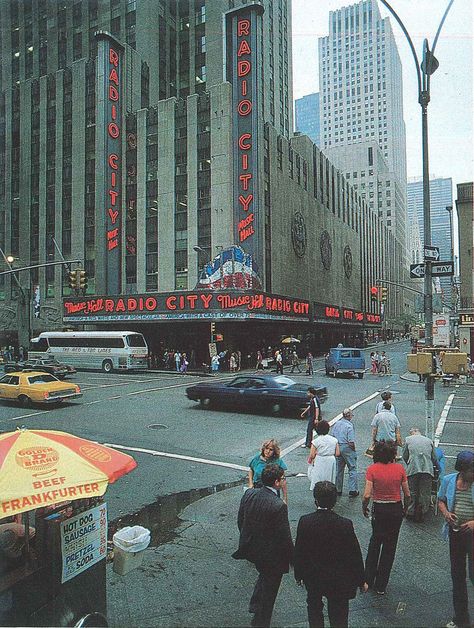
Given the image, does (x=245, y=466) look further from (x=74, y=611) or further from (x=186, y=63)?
(x=186, y=63)

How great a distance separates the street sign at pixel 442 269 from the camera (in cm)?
970

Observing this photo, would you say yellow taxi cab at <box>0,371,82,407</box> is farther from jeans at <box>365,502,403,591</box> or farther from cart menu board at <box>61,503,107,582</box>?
jeans at <box>365,502,403,591</box>

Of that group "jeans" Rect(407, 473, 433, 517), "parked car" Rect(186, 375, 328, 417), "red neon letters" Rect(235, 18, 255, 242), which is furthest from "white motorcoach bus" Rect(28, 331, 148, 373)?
"jeans" Rect(407, 473, 433, 517)

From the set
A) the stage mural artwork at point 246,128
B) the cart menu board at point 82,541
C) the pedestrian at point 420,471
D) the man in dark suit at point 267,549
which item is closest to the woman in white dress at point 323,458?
the pedestrian at point 420,471

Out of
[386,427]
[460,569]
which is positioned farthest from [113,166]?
[460,569]

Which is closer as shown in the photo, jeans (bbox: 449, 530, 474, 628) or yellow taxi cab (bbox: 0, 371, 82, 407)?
jeans (bbox: 449, 530, 474, 628)

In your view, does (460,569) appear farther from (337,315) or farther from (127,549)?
(337,315)

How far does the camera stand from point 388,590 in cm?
525

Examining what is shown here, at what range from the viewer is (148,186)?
4644 centimetres

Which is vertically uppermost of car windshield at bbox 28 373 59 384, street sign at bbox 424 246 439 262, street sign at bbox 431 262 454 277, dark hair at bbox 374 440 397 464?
→ street sign at bbox 424 246 439 262

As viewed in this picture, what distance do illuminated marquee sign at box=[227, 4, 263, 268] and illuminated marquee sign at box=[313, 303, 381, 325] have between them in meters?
10.7

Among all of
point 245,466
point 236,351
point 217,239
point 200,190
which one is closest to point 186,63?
point 200,190

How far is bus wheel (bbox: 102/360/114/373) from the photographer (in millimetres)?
33656

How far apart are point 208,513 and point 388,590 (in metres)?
3.30
